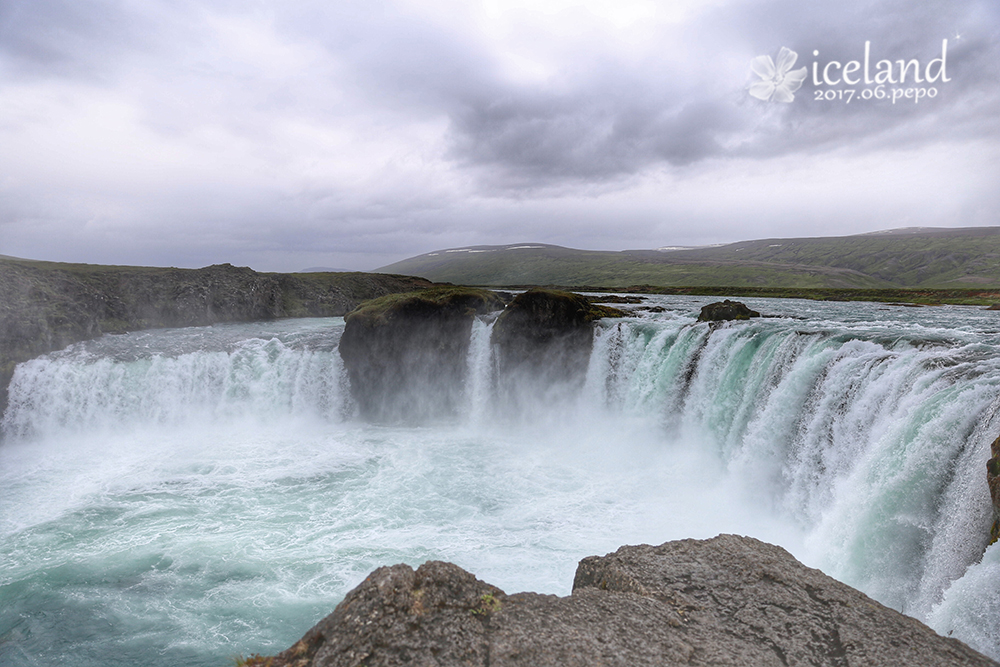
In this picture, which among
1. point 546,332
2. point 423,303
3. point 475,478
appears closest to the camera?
point 475,478

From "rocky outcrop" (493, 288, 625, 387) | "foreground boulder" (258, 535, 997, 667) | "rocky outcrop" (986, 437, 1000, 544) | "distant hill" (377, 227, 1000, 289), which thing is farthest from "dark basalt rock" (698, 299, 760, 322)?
"distant hill" (377, 227, 1000, 289)

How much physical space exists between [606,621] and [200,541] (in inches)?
588

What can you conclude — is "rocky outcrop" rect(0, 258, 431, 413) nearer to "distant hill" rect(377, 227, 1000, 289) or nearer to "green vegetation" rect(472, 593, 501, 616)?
"green vegetation" rect(472, 593, 501, 616)

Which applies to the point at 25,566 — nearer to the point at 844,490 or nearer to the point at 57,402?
the point at 57,402

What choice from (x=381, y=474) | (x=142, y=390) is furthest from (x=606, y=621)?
(x=142, y=390)

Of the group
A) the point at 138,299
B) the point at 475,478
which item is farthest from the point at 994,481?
the point at 138,299

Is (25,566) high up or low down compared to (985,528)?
down

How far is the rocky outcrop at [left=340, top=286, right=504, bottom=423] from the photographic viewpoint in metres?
29.6

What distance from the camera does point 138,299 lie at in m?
46.8

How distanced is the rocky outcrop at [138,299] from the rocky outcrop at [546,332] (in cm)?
2822

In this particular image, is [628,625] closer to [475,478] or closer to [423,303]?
[475,478]

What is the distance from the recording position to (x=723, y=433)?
18.6 meters

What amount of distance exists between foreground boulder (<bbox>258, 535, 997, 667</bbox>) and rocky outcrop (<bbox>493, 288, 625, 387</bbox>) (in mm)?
21354

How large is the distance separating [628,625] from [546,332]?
22.7 m
